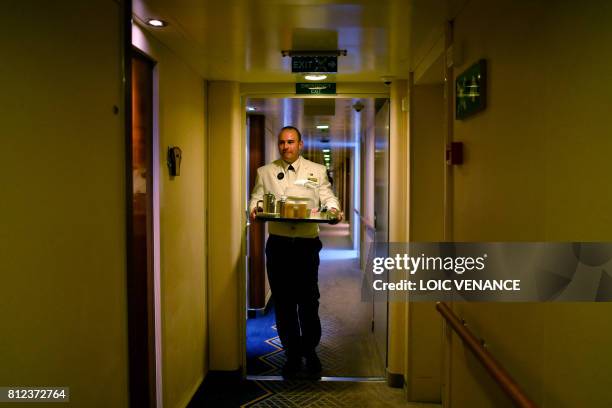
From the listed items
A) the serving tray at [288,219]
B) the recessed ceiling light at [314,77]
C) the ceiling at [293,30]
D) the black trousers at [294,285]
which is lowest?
the black trousers at [294,285]

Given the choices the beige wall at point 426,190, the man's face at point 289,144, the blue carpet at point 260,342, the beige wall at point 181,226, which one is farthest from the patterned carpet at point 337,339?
the man's face at point 289,144

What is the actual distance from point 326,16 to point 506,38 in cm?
92

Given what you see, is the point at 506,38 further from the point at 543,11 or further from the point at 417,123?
the point at 417,123

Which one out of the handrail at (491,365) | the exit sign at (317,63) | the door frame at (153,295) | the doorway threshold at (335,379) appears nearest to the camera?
the handrail at (491,365)

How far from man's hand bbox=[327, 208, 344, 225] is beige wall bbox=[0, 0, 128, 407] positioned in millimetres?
1697

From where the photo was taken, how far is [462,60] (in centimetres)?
194

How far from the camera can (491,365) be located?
1.39 metres

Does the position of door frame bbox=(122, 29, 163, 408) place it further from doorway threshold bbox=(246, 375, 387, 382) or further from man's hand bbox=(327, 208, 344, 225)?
man's hand bbox=(327, 208, 344, 225)

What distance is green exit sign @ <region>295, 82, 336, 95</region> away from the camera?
3.45 m

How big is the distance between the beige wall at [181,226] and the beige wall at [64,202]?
0.75m

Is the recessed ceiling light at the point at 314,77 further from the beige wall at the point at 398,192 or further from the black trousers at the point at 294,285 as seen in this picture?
the black trousers at the point at 294,285

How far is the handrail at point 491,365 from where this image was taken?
3.83 ft

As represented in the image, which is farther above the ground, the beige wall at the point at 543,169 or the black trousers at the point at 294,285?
the beige wall at the point at 543,169

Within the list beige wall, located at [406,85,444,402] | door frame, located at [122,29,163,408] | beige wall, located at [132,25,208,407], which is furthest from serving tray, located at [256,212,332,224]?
door frame, located at [122,29,163,408]
